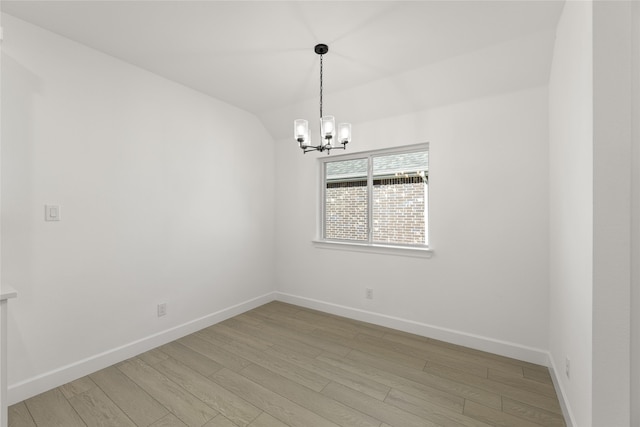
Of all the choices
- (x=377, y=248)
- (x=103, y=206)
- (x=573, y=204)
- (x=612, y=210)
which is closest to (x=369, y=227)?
(x=377, y=248)

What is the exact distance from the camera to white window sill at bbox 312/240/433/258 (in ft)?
9.69

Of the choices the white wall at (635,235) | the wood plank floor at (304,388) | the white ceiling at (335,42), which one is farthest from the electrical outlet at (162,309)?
the white wall at (635,235)

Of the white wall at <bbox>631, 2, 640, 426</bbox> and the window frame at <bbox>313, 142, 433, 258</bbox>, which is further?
the window frame at <bbox>313, 142, 433, 258</bbox>

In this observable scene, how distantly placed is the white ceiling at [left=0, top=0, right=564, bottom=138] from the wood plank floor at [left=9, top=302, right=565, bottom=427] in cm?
248

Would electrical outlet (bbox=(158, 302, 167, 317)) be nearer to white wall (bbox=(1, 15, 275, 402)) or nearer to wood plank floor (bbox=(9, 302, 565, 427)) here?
white wall (bbox=(1, 15, 275, 402))

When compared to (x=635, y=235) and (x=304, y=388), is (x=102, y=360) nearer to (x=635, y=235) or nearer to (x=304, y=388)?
(x=304, y=388)

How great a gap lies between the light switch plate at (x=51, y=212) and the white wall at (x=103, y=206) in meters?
0.04

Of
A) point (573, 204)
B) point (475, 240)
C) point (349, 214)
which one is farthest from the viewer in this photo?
point (349, 214)

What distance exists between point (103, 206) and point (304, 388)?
88.5 inches

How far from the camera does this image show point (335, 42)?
2.21 m

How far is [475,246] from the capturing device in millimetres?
2674

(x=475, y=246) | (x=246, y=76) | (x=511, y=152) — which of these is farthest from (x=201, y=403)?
(x=511, y=152)

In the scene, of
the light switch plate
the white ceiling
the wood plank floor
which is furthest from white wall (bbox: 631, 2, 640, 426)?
the light switch plate

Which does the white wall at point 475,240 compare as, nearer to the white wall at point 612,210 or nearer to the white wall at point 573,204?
the white wall at point 573,204
